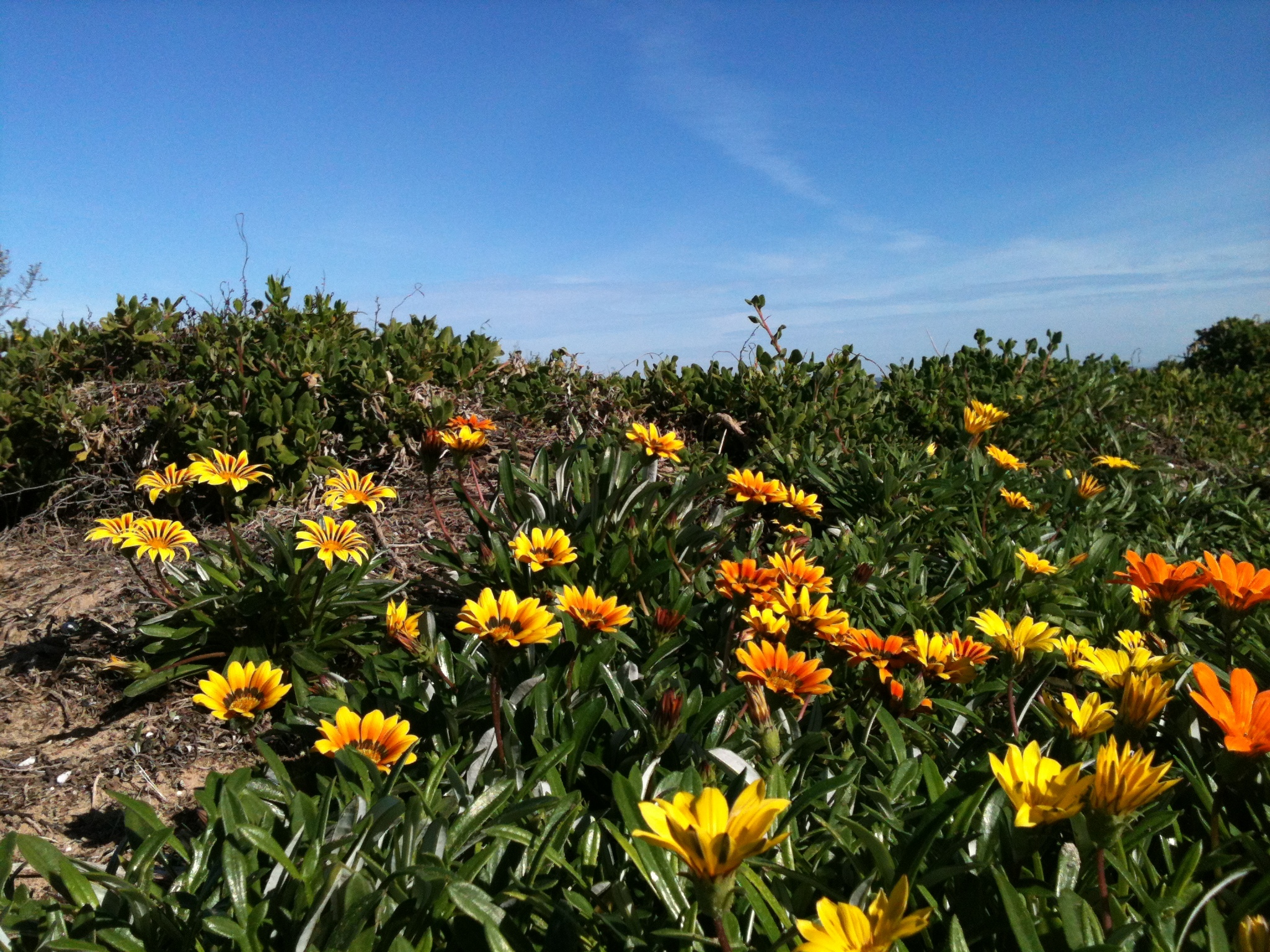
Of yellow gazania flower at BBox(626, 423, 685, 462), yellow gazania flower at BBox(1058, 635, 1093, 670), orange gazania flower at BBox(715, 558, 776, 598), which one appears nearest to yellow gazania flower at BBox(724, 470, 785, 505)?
yellow gazania flower at BBox(626, 423, 685, 462)

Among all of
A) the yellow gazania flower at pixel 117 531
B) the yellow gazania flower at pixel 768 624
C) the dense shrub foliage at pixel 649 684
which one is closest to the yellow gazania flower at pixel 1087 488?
the dense shrub foliage at pixel 649 684

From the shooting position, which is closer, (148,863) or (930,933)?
(930,933)

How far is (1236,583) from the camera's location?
1525 millimetres

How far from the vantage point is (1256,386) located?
6562 mm

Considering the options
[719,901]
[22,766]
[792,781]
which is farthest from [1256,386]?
[22,766]

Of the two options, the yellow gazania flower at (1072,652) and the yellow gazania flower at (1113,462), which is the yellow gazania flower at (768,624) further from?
the yellow gazania flower at (1113,462)

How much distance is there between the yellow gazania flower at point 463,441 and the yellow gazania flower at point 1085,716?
5.05 feet

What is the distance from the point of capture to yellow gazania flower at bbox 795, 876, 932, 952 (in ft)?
3.02

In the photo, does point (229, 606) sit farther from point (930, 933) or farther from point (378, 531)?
point (930, 933)

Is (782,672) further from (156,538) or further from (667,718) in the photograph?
(156,538)

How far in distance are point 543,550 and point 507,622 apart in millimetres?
477

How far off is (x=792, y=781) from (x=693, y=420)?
8.77 ft

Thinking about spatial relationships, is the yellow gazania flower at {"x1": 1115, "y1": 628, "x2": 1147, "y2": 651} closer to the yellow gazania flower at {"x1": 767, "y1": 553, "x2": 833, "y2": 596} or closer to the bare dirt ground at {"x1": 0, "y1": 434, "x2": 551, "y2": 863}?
the yellow gazania flower at {"x1": 767, "y1": 553, "x2": 833, "y2": 596}

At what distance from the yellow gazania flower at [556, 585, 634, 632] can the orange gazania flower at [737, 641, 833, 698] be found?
298 mm
